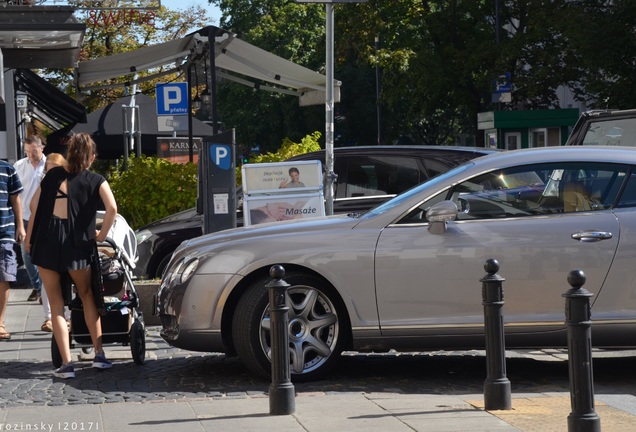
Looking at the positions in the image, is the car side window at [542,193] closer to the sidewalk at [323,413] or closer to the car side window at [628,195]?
the car side window at [628,195]

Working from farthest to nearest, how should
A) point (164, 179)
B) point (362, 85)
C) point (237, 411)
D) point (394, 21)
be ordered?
1. point (362, 85)
2. point (394, 21)
3. point (164, 179)
4. point (237, 411)

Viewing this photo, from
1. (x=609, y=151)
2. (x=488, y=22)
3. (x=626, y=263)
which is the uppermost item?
(x=488, y=22)

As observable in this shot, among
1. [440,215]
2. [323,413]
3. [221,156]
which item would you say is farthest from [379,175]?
[323,413]

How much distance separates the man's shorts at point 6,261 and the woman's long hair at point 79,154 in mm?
2120

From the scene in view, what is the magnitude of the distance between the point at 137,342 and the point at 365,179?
16.4 feet

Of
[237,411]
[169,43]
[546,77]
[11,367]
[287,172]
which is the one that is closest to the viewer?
[237,411]

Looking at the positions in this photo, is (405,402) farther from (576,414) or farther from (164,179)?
(164,179)

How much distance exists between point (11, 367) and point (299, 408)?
313 cm

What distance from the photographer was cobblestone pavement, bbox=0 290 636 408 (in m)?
7.91

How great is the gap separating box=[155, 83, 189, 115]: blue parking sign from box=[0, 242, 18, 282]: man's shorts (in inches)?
366

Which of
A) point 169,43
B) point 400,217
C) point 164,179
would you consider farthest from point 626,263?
point 169,43

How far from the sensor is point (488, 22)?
43406mm

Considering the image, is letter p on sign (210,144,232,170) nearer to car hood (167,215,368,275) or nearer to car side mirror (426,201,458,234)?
car hood (167,215,368,275)

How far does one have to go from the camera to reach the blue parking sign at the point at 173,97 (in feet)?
65.4
